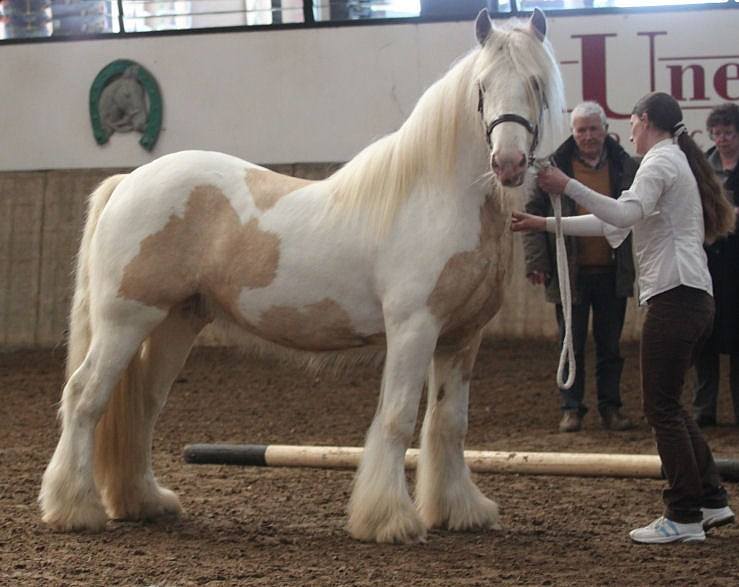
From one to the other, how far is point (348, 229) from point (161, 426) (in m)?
3.56

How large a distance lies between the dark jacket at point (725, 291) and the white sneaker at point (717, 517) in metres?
2.82

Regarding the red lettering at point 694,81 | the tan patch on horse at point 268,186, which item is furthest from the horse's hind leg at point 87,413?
the red lettering at point 694,81

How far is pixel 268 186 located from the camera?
18.0 feet

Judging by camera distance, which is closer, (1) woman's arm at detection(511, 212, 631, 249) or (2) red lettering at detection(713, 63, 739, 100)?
(1) woman's arm at detection(511, 212, 631, 249)

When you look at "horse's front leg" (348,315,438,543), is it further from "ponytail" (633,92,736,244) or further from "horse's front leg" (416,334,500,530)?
"ponytail" (633,92,736,244)

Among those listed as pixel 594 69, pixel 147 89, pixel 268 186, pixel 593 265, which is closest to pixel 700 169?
pixel 268 186

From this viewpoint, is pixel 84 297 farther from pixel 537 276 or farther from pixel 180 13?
pixel 180 13

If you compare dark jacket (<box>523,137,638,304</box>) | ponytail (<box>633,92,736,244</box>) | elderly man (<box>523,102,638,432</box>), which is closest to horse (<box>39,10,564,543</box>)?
ponytail (<box>633,92,736,244</box>)

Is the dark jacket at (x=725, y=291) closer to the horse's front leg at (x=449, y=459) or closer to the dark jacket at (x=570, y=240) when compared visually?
the dark jacket at (x=570, y=240)

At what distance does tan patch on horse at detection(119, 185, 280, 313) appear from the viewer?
538cm

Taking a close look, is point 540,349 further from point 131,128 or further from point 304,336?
point 304,336

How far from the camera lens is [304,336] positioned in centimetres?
534

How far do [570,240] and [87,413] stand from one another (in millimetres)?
3298

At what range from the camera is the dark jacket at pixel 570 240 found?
7.52 m
